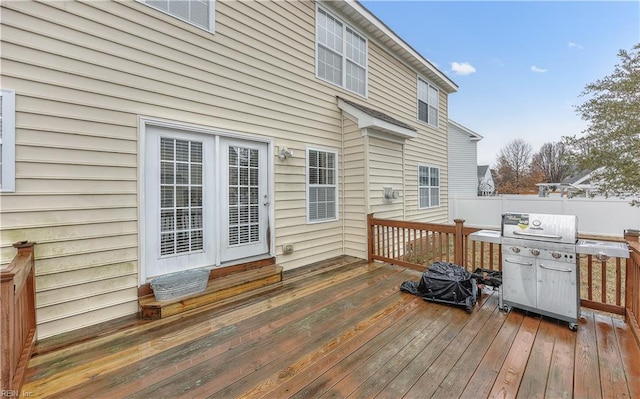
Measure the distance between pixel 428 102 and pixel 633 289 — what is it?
23.8ft

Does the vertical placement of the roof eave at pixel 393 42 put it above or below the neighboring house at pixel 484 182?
above

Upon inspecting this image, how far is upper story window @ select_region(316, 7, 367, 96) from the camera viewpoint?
5227 millimetres

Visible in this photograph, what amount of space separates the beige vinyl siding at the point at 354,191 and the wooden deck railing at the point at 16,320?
448cm

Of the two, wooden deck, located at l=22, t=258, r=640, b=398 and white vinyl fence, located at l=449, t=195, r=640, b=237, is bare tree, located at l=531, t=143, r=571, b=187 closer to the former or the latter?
white vinyl fence, located at l=449, t=195, r=640, b=237

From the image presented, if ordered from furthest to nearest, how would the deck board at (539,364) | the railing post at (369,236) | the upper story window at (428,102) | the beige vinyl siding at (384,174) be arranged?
1. the upper story window at (428,102)
2. the beige vinyl siding at (384,174)
3. the railing post at (369,236)
4. the deck board at (539,364)

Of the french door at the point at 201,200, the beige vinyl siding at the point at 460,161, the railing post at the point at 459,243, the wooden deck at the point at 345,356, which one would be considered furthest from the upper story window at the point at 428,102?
the wooden deck at the point at 345,356

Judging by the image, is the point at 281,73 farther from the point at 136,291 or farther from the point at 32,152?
the point at 136,291

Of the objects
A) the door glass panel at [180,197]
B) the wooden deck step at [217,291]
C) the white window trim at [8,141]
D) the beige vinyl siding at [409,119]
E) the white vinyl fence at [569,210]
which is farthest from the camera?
the white vinyl fence at [569,210]

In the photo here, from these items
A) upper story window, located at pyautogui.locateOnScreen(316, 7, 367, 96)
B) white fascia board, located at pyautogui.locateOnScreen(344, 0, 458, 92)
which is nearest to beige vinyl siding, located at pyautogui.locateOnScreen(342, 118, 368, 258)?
upper story window, located at pyautogui.locateOnScreen(316, 7, 367, 96)

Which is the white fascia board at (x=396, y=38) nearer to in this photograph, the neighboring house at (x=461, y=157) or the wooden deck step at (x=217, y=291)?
the neighboring house at (x=461, y=157)

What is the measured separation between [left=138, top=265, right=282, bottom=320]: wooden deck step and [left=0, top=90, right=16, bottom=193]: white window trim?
5.31ft

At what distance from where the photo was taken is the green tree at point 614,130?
6.42 meters

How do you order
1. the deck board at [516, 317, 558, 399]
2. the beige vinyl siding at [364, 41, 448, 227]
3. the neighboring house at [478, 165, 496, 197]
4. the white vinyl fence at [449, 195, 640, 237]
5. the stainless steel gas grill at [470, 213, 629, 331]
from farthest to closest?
the neighboring house at [478, 165, 496, 197] → the white vinyl fence at [449, 195, 640, 237] → the beige vinyl siding at [364, 41, 448, 227] → the stainless steel gas grill at [470, 213, 629, 331] → the deck board at [516, 317, 558, 399]

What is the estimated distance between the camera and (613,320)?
2719 mm
